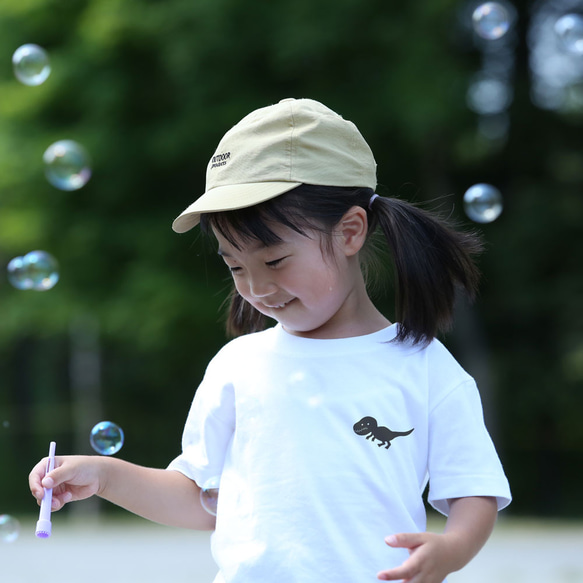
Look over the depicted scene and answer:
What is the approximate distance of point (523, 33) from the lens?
10281 mm

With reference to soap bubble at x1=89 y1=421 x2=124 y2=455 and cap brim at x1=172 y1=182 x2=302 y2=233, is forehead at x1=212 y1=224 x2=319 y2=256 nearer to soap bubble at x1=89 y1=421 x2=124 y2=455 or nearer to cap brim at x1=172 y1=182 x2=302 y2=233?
cap brim at x1=172 y1=182 x2=302 y2=233

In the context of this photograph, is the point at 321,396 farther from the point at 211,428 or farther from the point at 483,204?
the point at 483,204

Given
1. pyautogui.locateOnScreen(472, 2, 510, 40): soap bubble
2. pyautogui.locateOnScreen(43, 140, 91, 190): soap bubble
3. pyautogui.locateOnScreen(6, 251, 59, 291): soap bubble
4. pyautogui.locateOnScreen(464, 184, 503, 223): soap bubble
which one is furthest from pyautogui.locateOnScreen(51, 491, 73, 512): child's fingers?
pyautogui.locateOnScreen(472, 2, 510, 40): soap bubble

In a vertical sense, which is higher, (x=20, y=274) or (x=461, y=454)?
(x=20, y=274)

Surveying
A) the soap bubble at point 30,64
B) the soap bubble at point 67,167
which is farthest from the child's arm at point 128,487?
the soap bubble at point 30,64

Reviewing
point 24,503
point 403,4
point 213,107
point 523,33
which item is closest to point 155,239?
point 213,107

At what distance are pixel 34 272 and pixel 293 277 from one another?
1721 millimetres

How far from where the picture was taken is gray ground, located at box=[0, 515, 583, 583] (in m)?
5.69

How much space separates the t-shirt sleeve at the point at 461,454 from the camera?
1.60 m

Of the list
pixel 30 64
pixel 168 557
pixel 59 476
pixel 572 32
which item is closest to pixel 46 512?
pixel 59 476

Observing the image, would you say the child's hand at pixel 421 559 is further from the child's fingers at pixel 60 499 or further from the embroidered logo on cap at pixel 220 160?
the embroidered logo on cap at pixel 220 160

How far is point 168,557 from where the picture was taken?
6547mm

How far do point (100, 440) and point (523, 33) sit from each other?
355 inches

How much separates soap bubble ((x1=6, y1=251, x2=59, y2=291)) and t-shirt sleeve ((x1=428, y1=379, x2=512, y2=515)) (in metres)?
1.83
